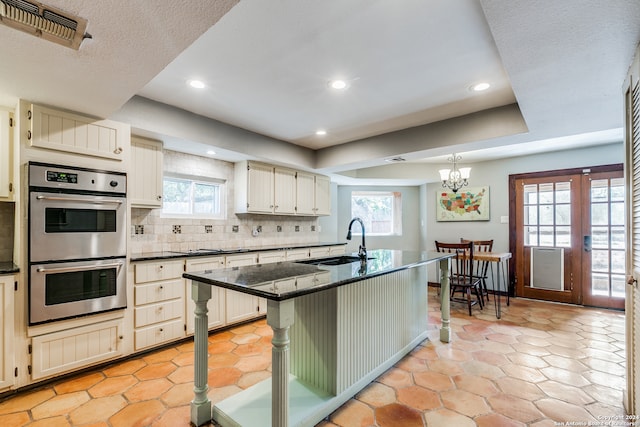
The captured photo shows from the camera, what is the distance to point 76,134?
2.40m

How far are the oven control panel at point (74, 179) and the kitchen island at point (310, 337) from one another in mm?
1359

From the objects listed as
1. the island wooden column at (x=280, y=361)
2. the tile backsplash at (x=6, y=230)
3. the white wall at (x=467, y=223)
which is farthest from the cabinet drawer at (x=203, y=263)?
the white wall at (x=467, y=223)

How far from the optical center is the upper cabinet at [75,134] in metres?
2.21

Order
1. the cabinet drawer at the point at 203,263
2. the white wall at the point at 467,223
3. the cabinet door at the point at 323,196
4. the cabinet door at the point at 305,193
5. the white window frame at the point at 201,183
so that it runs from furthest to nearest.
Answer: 1. the cabinet door at the point at 323,196
2. the cabinet door at the point at 305,193
3. the white wall at the point at 467,223
4. the white window frame at the point at 201,183
5. the cabinet drawer at the point at 203,263

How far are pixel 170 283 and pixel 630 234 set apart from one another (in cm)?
353

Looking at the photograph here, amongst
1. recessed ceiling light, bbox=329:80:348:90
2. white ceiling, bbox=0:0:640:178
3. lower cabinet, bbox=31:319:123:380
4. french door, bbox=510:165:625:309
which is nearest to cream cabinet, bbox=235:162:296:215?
white ceiling, bbox=0:0:640:178

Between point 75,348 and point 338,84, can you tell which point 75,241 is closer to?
point 75,348

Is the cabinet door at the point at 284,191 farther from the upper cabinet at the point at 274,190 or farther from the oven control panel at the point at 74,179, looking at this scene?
the oven control panel at the point at 74,179

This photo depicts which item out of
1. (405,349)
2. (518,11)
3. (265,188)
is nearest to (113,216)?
(265,188)

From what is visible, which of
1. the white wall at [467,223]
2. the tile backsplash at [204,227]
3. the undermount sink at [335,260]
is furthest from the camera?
the white wall at [467,223]

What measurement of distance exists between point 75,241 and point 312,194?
10.7ft

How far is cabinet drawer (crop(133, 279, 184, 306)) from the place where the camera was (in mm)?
2768

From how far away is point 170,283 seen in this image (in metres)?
3.00

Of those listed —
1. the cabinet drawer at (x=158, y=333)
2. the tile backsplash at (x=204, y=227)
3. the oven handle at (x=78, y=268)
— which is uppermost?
the tile backsplash at (x=204, y=227)
